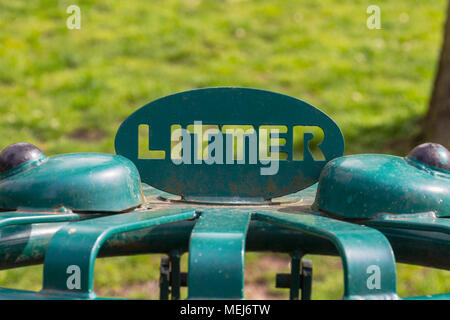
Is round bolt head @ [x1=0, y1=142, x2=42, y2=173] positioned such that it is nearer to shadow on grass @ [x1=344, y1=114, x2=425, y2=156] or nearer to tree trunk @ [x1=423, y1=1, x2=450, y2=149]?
shadow on grass @ [x1=344, y1=114, x2=425, y2=156]

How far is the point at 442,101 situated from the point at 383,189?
115 inches

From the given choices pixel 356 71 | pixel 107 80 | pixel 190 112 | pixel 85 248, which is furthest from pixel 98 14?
pixel 85 248

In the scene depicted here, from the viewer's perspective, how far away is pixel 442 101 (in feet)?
13.4

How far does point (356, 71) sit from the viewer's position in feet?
16.7

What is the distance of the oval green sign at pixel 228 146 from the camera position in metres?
1.64

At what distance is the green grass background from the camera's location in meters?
4.42

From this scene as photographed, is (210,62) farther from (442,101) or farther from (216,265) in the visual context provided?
(216,265)

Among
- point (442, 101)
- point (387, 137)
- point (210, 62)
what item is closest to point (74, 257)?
point (442, 101)

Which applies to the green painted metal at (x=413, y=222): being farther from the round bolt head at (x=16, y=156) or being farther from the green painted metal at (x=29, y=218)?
the round bolt head at (x=16, y=156)

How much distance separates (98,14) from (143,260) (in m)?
3.04

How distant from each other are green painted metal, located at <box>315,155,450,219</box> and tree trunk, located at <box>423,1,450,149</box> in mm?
2731

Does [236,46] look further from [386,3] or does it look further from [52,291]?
[52,291]

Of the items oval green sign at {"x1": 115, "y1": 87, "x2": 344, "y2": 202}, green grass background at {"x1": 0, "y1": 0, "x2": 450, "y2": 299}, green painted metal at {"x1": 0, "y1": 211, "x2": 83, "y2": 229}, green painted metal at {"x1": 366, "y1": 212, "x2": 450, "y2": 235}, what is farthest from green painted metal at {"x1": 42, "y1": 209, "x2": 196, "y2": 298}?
green grass background at {"x1": 0, "y1": 0, "x2": 450, "y2": 299}

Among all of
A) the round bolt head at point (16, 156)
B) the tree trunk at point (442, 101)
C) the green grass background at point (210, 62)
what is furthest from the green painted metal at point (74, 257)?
the tree trunk at point (442, 101)
